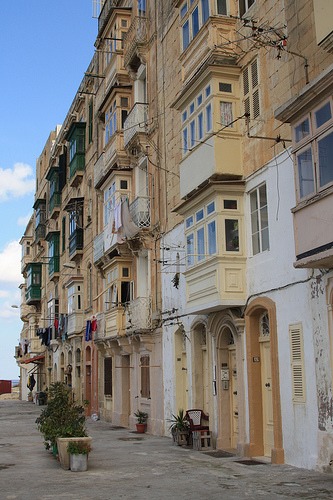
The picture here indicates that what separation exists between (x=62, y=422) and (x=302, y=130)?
323 inches

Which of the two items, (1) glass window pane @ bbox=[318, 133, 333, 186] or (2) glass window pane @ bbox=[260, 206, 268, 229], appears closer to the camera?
(1) glass window pane @ bbox=[318, 133, 333, 186]

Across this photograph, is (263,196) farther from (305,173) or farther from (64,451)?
(64,451)

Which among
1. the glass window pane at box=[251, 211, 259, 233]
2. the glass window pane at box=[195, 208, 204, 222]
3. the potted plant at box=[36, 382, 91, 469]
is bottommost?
the potted plant at box=[36, 382, 91, 469]

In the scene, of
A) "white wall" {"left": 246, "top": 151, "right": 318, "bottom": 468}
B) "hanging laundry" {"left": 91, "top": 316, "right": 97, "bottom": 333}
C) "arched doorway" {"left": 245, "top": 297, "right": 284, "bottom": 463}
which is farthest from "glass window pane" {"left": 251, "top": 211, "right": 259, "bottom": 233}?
"hanging laundry" {"left": 91, "top": 316, "right": 97, "bottom": 333}

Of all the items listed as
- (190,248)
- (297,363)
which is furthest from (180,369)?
(297,363)

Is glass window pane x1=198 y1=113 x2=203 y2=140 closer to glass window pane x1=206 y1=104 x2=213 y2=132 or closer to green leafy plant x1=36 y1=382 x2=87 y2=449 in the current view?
glass window pane x1=206 y1=104 x2=213 y2=132

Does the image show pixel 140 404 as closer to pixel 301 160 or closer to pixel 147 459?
pixel 147 459

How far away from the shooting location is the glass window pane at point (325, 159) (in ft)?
38.3

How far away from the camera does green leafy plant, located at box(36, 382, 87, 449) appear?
14.5m

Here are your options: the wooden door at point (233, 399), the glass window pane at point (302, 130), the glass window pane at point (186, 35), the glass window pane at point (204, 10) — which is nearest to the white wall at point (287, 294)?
the glass window pane at point (302, 130)

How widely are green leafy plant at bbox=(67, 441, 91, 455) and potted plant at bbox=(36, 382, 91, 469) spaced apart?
0.34ft

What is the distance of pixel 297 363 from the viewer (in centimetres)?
1360

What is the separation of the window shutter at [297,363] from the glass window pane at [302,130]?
3702 mm

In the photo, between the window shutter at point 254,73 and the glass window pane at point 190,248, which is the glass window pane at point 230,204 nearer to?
the glass window pane at point 190,248
